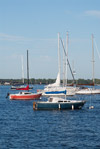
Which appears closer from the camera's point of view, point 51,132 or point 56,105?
point 51,132

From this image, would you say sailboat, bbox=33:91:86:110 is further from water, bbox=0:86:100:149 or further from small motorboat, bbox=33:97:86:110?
water, bbox=0:86:100:149

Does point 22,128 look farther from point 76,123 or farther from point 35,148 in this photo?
point 35,148

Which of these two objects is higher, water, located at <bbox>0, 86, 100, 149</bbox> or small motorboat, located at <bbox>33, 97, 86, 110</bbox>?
small motorboat, located at <bbox>33, 97, 86, 110</bbox>

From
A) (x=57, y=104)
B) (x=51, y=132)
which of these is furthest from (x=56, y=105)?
(x=51, y=132)

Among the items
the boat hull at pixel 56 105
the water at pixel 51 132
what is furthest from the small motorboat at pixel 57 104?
the water at pixel 51 132

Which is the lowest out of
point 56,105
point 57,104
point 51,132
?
point 51,132

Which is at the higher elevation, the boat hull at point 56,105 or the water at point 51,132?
the boat hull at point 56,105

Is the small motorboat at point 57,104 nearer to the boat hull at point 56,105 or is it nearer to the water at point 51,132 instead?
the boat hull at point 56,105

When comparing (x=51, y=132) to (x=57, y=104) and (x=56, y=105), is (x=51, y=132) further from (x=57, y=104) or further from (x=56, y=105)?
(x=56, y=105)

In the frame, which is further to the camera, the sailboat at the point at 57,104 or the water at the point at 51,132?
the sailboat at the point at 57,104

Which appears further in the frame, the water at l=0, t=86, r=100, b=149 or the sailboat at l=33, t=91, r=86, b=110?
the sailboat at l=33, t=91, r=86, b=110

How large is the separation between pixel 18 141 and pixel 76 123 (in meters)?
17.6

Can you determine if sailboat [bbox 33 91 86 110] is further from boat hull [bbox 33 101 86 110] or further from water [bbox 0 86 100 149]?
water [bbox 0 86 100 149]

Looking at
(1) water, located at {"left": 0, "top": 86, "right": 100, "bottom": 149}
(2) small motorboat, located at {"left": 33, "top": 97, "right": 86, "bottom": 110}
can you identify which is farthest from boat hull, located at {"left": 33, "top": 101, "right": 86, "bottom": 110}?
(1) water, located at {"left": 0, "top": 86, "right": 100, "bottom": 149}
